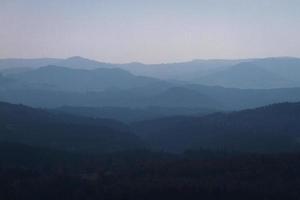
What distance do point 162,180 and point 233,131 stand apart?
131 ft

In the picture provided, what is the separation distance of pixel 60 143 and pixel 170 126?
2178 cm

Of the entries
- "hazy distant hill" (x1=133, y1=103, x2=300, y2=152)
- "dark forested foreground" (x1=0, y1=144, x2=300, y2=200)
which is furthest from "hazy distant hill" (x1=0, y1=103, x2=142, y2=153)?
"dark forested foreground" (x1=0, y1=144, x2=300, y2=200)

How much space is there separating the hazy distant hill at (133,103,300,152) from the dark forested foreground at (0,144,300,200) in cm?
2086

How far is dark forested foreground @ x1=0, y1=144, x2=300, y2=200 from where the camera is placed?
113 feet

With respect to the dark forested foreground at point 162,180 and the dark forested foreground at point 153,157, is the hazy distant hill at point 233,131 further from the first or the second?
the dark forested foreground at point 162,180

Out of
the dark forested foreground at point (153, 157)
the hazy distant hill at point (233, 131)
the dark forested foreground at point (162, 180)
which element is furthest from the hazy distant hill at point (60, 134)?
the dark forested foreground at point (162, 180)

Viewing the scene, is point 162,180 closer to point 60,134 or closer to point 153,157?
point 153,157

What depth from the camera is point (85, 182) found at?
37.9 m

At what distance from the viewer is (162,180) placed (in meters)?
37.5

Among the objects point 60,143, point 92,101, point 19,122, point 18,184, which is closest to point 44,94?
point 92,101

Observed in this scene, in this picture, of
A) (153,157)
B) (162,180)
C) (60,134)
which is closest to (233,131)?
(60,134)

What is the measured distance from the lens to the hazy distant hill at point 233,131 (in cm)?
6688

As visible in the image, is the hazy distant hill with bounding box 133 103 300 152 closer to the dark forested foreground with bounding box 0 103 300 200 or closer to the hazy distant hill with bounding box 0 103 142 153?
the dark forested foreground with bounding box 0 103 300 200

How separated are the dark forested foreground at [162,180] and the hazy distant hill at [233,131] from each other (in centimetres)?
2086
